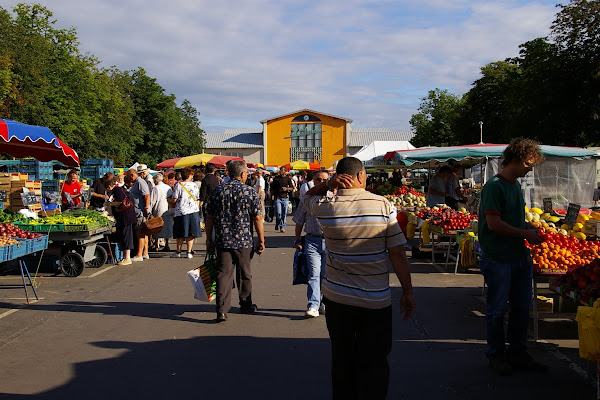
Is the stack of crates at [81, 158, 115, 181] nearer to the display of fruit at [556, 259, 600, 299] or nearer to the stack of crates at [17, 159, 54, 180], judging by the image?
the stack of crates at [17, 159, 54, 180]

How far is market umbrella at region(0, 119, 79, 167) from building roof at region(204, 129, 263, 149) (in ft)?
223

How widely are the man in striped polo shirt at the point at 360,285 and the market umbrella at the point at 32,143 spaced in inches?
285

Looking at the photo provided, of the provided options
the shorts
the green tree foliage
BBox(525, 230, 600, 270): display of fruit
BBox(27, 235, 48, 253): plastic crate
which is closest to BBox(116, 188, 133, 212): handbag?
the shorts

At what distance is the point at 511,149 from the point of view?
196 inches

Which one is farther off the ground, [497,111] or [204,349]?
[497,111]

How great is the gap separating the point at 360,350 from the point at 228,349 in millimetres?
2451

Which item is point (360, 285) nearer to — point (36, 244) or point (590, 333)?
point (590, 333)

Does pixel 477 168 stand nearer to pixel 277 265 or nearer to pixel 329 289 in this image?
pixel 277 265

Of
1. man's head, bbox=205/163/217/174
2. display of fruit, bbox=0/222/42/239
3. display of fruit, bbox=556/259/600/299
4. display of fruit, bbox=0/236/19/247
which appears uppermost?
man's head, bbox=205/163/217/174

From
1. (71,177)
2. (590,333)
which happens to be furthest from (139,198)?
(590,333)

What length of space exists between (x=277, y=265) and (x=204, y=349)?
5.50 metres

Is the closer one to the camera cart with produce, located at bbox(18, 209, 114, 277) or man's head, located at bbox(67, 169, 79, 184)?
cart with produce, located at bbox(18, 209, 114, 277)

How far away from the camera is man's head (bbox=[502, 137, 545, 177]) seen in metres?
4.90

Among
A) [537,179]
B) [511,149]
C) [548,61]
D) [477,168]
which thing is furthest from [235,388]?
[548,61]
